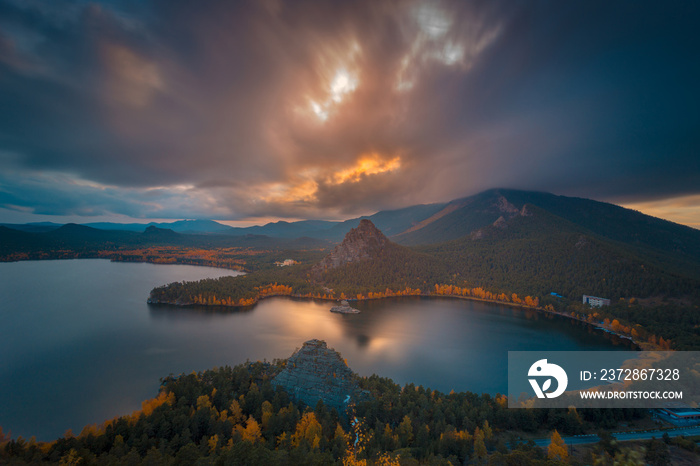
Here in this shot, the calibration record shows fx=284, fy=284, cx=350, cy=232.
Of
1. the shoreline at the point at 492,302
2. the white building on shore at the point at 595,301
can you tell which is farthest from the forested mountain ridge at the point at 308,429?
the white building on shore at the point at 595,301

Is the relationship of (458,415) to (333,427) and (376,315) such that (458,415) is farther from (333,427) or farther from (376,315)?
(376,315)

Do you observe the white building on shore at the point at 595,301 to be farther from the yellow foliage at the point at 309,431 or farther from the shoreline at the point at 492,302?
the yellow foliage at the point at 309,431

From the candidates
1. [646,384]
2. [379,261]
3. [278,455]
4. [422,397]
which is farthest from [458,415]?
[379,261]

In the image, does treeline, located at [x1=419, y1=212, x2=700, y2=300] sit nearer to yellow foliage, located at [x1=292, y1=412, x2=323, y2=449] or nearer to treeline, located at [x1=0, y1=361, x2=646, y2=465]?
treeline, located at [x1=0, y1=361, x2=646, y2=465]

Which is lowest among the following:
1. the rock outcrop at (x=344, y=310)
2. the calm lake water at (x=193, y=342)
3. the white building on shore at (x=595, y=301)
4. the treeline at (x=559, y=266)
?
the calm lake water at (x=193, y=342)

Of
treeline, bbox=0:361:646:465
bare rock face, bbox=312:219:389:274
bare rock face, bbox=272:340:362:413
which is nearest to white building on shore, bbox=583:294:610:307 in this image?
treeline, bbox=0:361:646:465
